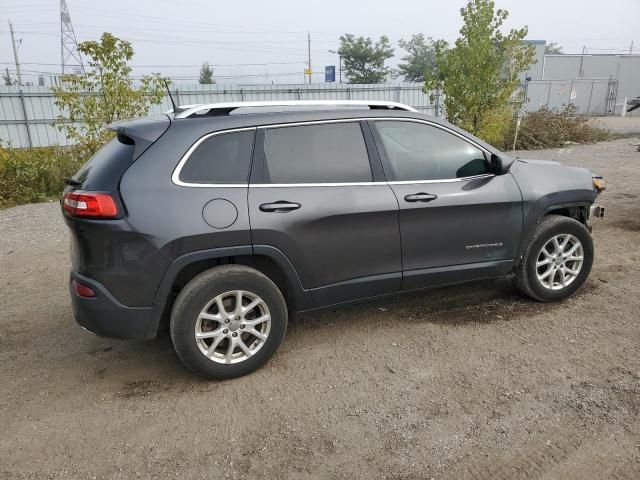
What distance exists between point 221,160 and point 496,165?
2191mm

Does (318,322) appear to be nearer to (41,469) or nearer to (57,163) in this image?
(41,469)

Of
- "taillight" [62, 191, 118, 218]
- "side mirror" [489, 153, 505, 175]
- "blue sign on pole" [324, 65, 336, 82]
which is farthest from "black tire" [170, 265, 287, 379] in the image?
"blue sign on pole" [324, 65, 336, 82]

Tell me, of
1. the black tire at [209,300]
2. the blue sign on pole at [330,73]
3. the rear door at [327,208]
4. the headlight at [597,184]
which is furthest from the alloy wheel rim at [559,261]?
the blue sign on pole at [330,73]

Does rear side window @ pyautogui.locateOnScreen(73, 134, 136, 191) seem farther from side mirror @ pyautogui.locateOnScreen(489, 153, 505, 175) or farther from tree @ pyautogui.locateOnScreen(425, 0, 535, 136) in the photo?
tree @ pyautogui.locateOnScreen(425, 0, 535, 136)

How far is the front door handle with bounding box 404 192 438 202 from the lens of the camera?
12.3ft

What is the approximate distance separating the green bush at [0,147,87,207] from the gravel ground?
6.07 m

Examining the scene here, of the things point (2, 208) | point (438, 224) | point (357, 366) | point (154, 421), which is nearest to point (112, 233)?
point (154, 421)

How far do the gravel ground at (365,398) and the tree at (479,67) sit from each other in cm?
619

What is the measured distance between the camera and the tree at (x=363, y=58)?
61.0 metres

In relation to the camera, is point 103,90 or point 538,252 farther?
point 103,90

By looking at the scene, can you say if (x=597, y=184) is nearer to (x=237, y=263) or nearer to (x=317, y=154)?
(x=317, y=154)

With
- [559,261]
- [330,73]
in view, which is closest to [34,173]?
[559,261]

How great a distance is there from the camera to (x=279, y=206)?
11.1ft

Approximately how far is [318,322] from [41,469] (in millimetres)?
2264
